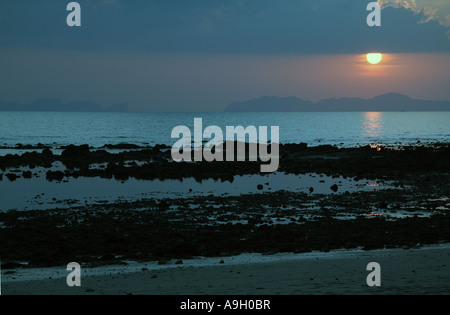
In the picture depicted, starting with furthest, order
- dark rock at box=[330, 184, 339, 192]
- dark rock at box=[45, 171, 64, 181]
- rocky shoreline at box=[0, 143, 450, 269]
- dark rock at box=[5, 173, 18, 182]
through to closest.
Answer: dark rock at box=[45, 171, 64, 181], dark rock at box=[5, 173, 18, 182], dark rock at box=[330, 184, 339, 192], rocky shoreline at box=[0, 143, 450, 269]

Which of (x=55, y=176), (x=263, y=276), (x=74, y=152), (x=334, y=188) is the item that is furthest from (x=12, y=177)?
(x=263, y=276)

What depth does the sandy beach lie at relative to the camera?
1172 cm

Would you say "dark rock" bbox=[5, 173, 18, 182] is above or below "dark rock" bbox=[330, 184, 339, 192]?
above

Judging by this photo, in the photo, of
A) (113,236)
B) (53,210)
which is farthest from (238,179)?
(113,236)

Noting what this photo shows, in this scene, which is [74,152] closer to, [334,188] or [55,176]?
[55,176]

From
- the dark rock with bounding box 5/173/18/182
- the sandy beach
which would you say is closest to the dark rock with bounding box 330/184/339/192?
the sandy beach

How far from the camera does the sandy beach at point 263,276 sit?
11.7m

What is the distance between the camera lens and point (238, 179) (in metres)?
42.1

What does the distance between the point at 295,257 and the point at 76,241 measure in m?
8.69

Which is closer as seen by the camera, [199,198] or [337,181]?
[199,198]

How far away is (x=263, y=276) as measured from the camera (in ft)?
43.9

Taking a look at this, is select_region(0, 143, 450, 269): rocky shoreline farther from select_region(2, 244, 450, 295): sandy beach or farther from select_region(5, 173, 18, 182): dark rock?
select_region(5, 173, 18, 182): dark rock

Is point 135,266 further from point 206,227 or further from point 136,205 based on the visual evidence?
point 136,205

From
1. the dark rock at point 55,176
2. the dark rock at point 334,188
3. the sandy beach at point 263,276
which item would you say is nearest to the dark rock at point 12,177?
the dark rock at point 55,176
